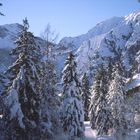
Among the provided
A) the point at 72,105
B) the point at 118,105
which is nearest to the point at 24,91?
the point at 72,105

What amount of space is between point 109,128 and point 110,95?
6.36m

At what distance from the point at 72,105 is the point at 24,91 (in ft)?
36.8

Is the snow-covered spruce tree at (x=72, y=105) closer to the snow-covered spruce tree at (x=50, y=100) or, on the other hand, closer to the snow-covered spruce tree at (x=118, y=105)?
the snow-covered spruce tree at (x=50, y=100)

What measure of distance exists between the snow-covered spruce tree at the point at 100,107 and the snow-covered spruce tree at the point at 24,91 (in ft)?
81.5

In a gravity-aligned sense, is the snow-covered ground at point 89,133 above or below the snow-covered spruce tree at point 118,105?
below

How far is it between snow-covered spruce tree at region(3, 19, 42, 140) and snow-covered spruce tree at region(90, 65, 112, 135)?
978 inches

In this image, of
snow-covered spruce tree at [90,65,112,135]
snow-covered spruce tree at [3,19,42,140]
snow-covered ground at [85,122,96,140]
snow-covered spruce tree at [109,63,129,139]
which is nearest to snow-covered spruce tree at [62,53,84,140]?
snow-covered spruce tree at [3,19,42,140]

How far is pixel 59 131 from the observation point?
4819 centimetres

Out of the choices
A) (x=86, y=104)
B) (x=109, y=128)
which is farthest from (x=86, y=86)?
(x=109, y=128)

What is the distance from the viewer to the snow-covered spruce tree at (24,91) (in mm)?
35875

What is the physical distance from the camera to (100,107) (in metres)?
62.6

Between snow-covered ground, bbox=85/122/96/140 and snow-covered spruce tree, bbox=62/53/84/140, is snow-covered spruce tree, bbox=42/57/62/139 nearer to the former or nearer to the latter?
snow-covered spruce tree, bbox=62/53/84/140

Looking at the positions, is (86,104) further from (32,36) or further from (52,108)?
(32,36)

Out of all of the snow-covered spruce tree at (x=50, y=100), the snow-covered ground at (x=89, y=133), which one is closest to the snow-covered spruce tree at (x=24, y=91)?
the snow-covered spruce tree at (x=50, y=100)
